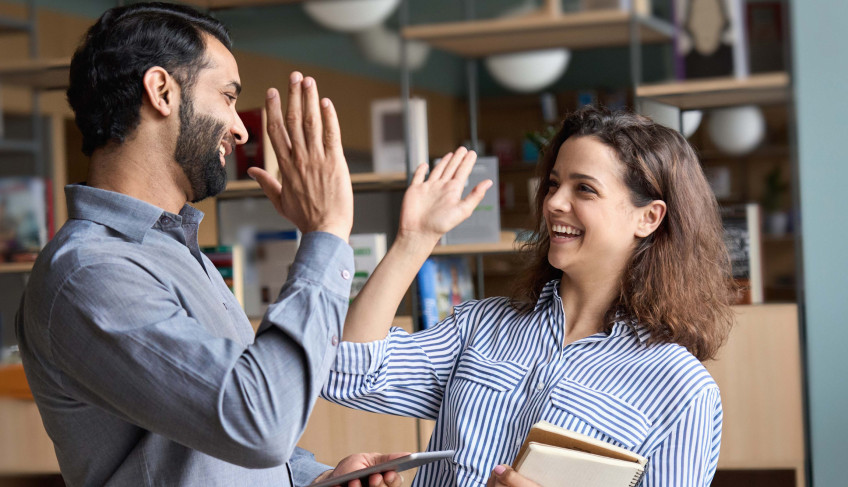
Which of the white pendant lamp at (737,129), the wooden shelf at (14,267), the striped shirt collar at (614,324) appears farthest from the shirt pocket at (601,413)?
the white pendant lamp at (737,129)

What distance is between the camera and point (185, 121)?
42.0 inches

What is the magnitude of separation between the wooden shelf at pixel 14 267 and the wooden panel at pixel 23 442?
1.54 ft

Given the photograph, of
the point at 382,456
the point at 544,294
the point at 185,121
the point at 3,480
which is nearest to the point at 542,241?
the point at 544,294

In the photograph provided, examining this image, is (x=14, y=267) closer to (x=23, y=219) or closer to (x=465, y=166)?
(x=23, y=219)

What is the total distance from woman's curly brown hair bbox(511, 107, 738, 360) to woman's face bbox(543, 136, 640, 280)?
0.02 meters

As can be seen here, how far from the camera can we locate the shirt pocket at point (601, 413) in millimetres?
1247

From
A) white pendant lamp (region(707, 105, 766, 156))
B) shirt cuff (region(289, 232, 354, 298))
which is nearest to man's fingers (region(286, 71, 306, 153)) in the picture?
shirt cuff (region(289, 232, 354, 298))

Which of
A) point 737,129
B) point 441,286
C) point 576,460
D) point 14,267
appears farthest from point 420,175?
point 737,129

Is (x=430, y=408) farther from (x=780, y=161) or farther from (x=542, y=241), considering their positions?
(x=780, y=161)

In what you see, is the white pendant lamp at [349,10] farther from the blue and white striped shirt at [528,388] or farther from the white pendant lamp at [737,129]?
the blue and white striped shirt at [528,388]

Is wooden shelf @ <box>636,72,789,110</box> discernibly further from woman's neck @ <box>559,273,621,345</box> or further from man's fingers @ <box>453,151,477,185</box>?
man's fingers @ <box>453,151,477,185</box>

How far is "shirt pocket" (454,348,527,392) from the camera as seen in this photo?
53.0 inches

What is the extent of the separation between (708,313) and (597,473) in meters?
0.44

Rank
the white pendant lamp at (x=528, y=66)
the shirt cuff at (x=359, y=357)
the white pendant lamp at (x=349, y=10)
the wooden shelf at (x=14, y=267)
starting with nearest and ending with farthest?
the shirt cuff at (x=359, y=357)
the wooden shelf at (x=14, y=267)
the white pendant lamp at (x=349, y=10)
the white pendant lamp at (x=528, y=66)
